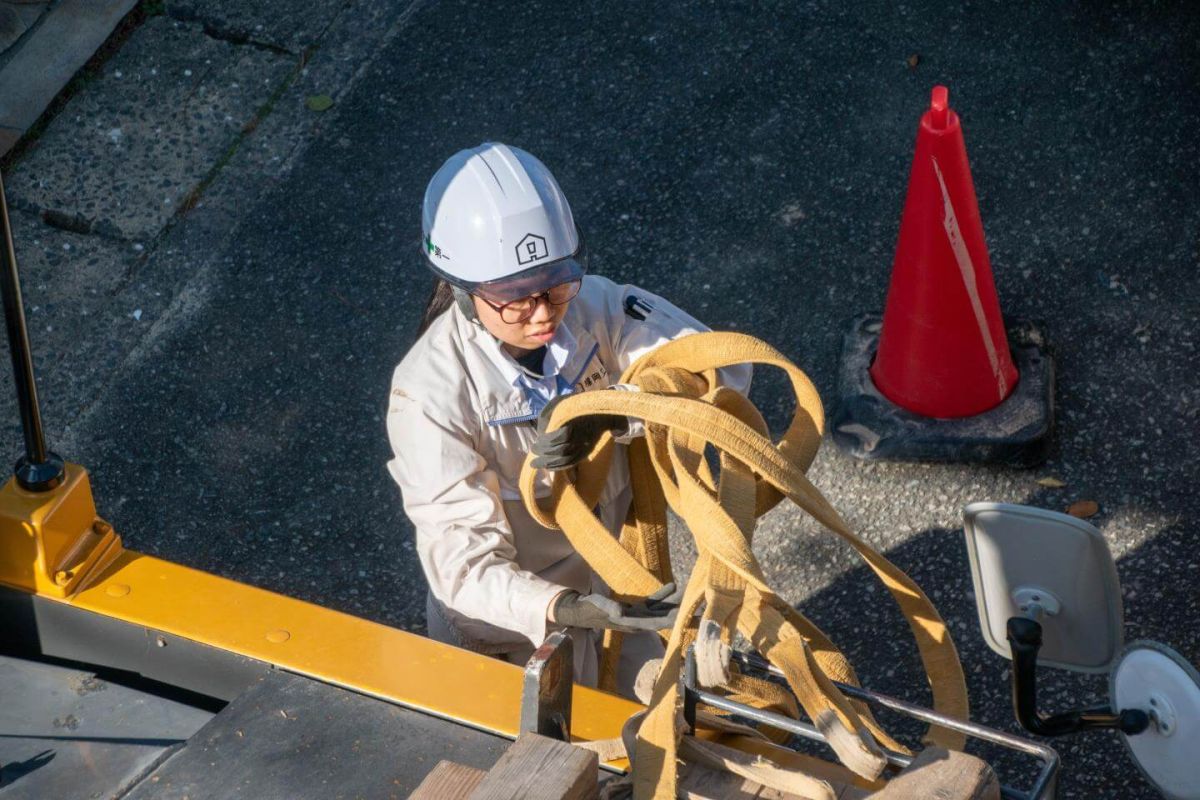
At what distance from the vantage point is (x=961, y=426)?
394 centimetres

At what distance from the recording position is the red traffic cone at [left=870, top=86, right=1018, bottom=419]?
11.9 ft

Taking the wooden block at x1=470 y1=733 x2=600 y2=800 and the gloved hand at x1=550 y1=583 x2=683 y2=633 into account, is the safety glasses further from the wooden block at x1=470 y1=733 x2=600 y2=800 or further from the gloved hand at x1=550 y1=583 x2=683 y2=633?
the wooden block at x1=470 y1=733 x2=600 y2=800

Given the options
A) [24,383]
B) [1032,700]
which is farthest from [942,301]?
[24,383]

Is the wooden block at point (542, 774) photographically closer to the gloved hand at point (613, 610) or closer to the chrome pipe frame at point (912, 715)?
the chrome pipe frame at point (912, 715)

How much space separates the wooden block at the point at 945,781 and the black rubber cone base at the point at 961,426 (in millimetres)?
2278

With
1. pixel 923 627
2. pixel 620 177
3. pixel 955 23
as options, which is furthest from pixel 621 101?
pixel 923 627

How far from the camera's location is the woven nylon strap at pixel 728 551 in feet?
6.05

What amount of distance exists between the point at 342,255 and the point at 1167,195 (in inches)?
105

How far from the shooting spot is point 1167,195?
457cm

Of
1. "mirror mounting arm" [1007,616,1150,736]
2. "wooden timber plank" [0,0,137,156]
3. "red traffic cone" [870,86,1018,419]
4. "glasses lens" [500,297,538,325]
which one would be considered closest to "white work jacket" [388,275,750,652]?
"glasses lens" [500,297,538,325]

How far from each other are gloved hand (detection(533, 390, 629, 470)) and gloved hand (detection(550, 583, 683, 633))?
23 cm

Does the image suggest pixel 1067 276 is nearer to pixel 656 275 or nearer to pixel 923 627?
pixel 656 275

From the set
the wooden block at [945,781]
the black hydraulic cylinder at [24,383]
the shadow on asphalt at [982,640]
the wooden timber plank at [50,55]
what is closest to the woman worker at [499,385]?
the black hydraulic cylinder at [24,383]

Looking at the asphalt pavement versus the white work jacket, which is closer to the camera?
the white work jacket
